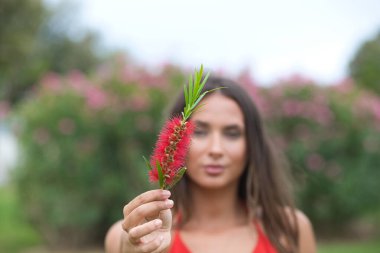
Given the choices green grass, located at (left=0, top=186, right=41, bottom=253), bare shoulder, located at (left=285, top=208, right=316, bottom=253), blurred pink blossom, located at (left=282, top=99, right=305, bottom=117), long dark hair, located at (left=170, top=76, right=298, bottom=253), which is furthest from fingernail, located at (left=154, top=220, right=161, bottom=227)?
green grass, located at (left=0, top=186, right=41, bottom=253)

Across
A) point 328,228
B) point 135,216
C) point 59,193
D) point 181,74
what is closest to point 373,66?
point 328,228

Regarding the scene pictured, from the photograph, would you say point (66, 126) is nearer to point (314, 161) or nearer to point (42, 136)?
point (42, 136)

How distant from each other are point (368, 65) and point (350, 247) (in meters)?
12.0

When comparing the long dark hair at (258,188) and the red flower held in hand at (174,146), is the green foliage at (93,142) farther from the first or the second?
the red flower held in hand at (174,146)

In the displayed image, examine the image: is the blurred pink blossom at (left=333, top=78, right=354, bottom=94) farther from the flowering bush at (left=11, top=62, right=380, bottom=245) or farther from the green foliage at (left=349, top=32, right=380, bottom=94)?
the green foliage at (left=349, top=32, right=380, bottom=94)

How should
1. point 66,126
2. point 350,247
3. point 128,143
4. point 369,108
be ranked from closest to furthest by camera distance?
point 128,143 < point 66,126 < point 350,247 < point 369,108

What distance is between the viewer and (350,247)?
802cm

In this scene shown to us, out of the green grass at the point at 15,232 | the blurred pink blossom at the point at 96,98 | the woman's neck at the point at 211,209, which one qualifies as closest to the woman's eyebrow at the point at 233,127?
the woman's neck at the point at 211,209

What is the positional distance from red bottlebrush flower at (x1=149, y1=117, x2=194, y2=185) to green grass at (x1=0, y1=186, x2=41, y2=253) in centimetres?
743

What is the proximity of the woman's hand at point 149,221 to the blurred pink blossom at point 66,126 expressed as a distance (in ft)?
19.6

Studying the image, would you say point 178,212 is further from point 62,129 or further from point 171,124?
point 62,129

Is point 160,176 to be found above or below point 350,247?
above

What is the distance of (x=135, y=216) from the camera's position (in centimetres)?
179

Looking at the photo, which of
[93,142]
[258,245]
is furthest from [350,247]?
[258,245]
